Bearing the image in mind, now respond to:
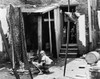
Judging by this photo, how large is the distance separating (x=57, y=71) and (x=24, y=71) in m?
1.91

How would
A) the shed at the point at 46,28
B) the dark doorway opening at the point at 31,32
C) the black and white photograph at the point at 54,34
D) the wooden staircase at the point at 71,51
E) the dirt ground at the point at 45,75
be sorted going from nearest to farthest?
the dirt ground at the point at 45,75
the black and white photograph at the point at 54,34
the shed at the point at 46,28
the dark doorway opening at the point at 31,32
the wooden staircase at the point at 71,51

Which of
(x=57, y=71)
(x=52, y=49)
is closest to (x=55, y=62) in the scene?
(x=52, y=49)

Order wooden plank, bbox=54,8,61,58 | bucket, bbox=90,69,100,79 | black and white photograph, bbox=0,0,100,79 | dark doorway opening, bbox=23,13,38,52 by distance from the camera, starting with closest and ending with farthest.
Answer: bucket, bbox=90,69,100,79
black and white photograph, bbox=0,0,100,79
wooden plank, bbox=54,8,61,58
dark doorway opening, bbox=23,13,38,52

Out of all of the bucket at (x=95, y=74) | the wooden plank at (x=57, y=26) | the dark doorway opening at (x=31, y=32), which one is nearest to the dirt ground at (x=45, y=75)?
the wooden plank at (x=57, y=26)

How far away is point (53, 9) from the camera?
16234 millimetres

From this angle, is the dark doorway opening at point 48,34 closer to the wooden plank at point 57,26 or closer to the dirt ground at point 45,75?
the wooden plank at point 57,26

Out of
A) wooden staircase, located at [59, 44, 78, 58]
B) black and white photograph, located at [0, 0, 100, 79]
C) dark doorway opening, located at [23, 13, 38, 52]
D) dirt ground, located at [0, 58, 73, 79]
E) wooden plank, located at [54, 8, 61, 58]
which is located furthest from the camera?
wooden staircase, located at [59, 44, 78, 58]

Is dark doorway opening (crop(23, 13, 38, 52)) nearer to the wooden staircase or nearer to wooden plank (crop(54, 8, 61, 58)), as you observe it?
wooden plank (crop(54, 8, 61, 58))

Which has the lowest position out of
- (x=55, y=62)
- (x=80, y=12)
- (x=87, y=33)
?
(x=55, y=62)

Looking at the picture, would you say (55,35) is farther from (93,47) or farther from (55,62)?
(93,47)

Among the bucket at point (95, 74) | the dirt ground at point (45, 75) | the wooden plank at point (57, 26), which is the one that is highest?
the wooden plank at point (57, 26)

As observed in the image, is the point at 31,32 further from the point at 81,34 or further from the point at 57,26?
the point at 81,34

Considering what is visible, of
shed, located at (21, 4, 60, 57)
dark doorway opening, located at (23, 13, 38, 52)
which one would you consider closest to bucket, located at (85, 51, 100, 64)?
shed, located at (21, 4, 60, 57)

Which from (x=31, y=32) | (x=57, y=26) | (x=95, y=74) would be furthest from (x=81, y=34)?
(x=95, y=74)
